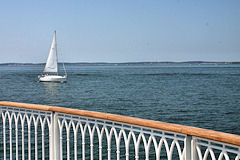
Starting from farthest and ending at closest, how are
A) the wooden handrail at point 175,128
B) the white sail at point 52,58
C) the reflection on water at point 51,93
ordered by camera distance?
the white sail at point 52,58 < the reflection on water at point 51,93 < the wooden handrail at point 175,128

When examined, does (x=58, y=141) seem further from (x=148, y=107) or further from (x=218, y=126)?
(x=148, y=107)

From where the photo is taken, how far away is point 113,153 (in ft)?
43.0

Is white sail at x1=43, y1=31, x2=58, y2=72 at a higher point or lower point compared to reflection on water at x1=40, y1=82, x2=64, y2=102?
higher

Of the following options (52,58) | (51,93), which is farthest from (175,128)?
(52,58)

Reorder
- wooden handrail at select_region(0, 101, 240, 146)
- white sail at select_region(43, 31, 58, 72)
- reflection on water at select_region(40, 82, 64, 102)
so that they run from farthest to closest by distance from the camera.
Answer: white sail at select_region(43, 31, 58, 72) → reflection on water at select_region(40, 82, 64, 102) → wooden handrail at select_region(0, 101, 240, 146)

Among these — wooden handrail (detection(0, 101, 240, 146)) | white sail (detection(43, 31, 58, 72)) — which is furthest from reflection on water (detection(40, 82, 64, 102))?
wooden handrail (detection(0, 101, 240, 146))

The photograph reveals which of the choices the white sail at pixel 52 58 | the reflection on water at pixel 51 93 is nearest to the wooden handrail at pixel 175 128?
the reflection on water at pixel 51 93

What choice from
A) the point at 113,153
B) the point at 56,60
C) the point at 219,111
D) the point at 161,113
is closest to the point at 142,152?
the point at 113,153

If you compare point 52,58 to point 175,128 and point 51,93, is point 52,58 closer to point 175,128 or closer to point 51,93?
point 51,93

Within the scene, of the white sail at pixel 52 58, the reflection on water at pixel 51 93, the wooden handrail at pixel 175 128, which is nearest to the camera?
the wooden handrail at pixel 175 128

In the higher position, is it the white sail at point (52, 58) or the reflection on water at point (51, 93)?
the white sail at point (52, 58)

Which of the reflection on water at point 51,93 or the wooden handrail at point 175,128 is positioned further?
the reflection on water at point 51,93

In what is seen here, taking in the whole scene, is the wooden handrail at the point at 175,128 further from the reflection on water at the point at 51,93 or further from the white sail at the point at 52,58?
the white sail at the point at 52,58

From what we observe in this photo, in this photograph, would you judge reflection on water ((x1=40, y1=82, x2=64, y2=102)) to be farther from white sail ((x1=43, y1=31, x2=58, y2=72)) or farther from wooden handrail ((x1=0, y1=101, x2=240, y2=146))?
wooden handrail ((x1=0, y1=101, x2=240, y2=146))
